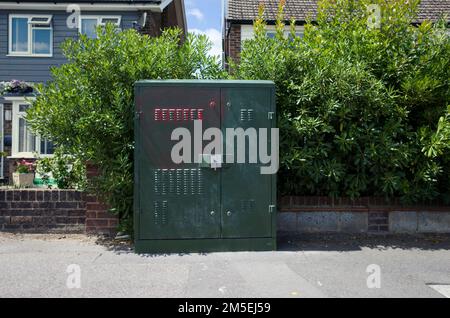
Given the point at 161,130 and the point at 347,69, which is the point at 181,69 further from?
A: the point at 347,69

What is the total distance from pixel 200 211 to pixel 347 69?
2811mm

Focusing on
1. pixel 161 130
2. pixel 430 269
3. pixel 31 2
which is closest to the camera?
pixel 430 269

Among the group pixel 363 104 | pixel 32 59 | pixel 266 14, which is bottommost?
pixel 363 104

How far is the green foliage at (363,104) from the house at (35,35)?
871 centimetres

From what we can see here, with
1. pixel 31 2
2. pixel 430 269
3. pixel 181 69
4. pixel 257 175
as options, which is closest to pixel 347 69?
pixel 257 175

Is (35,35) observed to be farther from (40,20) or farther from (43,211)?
(43,211)

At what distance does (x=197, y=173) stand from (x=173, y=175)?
32 centimetres

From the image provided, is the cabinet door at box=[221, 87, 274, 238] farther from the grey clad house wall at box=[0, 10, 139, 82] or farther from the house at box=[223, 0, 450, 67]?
the grey clad house wall at box=[0, 10, 139, 82]

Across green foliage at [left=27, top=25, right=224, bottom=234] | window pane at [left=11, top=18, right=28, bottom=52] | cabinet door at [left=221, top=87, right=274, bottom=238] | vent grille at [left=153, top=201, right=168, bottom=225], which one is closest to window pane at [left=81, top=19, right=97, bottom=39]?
window pane at [left=11, top=18, right=28, bottom=52]

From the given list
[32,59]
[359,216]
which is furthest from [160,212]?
[32,59]

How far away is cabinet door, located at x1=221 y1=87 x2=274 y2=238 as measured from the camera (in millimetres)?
5660

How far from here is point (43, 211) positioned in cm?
645

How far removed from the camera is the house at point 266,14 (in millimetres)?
14148

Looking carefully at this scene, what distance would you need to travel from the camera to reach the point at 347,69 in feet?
19.3
